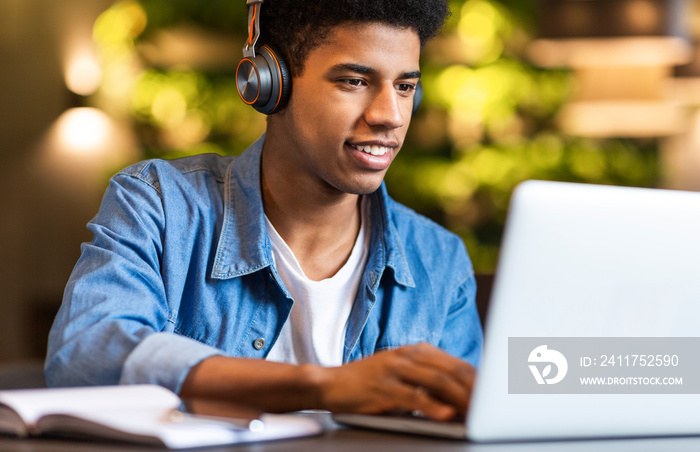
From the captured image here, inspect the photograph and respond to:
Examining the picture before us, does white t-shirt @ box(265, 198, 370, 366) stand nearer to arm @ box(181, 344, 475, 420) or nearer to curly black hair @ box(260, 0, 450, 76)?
curly black hair @ box(260, 0, 450, 76)

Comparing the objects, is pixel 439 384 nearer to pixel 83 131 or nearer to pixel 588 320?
pixel 588 320

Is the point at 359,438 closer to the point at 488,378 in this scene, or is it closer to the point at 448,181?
the point at 488,378

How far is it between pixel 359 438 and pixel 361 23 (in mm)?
839

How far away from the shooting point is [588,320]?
798mm

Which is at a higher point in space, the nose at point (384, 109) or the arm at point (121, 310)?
the nose at point (384, 109)

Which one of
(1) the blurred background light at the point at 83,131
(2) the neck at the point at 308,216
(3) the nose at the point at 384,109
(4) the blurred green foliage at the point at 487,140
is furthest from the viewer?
(1) the blurred background light at the point at 83,131

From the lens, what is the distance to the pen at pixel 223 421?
773 millimetres

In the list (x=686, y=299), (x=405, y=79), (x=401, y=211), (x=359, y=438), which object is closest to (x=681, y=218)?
(x=686, y=299)

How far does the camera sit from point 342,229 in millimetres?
1636

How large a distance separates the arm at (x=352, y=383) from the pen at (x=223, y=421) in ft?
0.38

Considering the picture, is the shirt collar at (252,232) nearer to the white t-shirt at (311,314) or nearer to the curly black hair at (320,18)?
the white t-shirt at (311,314)

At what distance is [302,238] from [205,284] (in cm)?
24

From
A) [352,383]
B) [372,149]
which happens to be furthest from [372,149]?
[352,383]

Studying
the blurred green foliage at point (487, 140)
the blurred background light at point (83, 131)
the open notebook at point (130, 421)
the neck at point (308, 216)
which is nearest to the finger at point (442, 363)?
the open notebook at point (130, 421)
